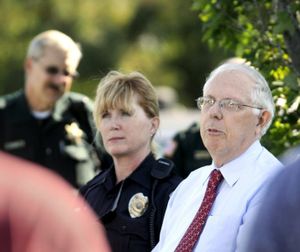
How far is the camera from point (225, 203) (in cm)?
378

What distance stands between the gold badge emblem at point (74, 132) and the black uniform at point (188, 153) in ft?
2.13

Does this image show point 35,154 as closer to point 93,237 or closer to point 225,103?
point 225,103

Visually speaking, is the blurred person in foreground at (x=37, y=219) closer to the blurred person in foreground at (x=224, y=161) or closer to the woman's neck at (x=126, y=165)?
the blurred person in foreground at (x=224, y=161)

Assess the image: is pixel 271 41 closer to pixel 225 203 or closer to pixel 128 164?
pixel 128 164

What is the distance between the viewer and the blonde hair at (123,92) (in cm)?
458

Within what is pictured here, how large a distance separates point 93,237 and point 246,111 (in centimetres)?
215

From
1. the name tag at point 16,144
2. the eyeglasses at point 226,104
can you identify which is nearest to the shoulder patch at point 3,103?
the name tag at point 16,144

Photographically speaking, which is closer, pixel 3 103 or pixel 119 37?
pixel 3 103

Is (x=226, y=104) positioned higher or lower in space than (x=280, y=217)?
lower

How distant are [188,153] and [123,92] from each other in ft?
6.40

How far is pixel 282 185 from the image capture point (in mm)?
1974

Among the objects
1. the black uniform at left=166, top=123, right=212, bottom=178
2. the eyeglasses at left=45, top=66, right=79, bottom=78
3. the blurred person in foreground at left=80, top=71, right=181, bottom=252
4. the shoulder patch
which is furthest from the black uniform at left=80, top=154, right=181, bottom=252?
the shoulder patch

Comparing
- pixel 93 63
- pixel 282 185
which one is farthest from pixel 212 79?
pixel 93 63

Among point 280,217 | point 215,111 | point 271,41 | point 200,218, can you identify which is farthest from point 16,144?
point 280,217
